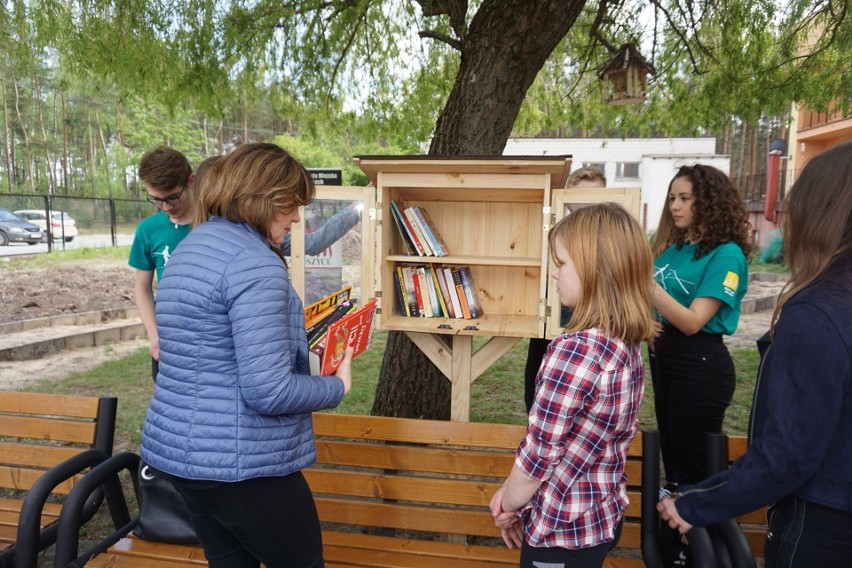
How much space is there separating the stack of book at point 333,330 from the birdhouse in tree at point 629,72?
3.38 meters

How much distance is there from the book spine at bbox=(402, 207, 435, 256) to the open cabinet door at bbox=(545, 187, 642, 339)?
0.61 meters

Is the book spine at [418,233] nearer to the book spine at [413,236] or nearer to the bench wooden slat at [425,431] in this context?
the book spine at [413,236]

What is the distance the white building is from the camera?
83.7 feet

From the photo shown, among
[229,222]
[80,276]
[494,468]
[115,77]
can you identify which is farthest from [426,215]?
[80,276]

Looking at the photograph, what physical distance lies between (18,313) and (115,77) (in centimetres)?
682

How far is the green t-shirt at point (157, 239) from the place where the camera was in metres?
2.96

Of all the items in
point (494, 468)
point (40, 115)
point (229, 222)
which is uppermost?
point (40, 115)

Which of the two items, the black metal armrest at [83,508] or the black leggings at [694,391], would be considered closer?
the black metal armrest at [83,508]

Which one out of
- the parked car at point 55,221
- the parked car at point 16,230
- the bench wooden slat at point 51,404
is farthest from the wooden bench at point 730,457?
the parked car at point 55,221

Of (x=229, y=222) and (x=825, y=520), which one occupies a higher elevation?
(x=229, y=222)

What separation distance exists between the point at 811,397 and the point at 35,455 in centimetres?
306

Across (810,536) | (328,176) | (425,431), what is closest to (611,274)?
(810,536)

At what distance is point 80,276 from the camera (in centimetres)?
1256

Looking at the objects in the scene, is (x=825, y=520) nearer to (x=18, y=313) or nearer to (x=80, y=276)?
(x=18, y=313)
